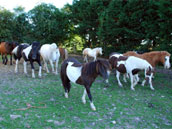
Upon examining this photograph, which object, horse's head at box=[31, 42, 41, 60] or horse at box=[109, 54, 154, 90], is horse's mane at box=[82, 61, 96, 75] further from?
horse's head at box=[31, 42, 41, 60]

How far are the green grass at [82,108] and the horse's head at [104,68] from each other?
3.78ft

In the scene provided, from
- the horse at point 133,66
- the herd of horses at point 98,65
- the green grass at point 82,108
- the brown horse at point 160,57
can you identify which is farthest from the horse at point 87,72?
the brown horse at point 160,57

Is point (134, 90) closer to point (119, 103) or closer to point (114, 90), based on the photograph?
point (114, 90)

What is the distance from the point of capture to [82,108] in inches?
183

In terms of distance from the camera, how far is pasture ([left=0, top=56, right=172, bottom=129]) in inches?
149

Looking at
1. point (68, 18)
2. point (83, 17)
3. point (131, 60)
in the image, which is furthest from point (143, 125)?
point (68, 18)

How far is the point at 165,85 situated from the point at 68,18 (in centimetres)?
1662

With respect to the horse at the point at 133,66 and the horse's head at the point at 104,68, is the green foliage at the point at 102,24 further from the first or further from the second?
the horse's head at the point at 104,68

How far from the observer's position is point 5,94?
5598mm

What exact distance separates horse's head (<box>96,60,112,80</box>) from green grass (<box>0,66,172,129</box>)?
1.15 m

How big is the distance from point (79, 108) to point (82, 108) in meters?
0.09

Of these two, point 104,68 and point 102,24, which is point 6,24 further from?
point 104,68

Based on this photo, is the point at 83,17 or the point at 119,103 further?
the point at 83,17

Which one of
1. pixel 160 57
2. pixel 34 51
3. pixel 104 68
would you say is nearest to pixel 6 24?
pixel 34 51
